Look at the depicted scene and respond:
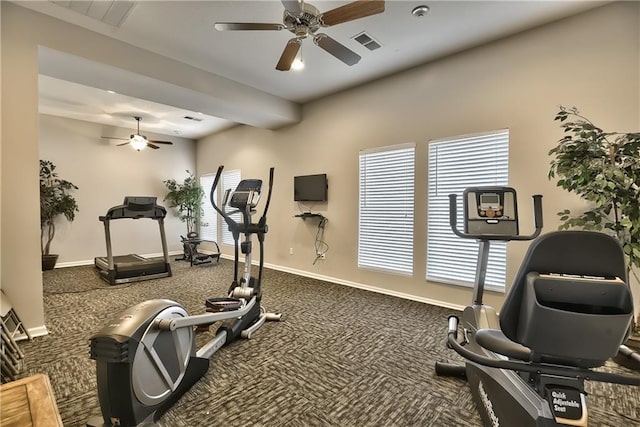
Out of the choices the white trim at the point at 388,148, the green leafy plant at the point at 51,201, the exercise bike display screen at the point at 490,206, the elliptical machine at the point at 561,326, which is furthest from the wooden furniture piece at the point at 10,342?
the white trim at the point at 388,148

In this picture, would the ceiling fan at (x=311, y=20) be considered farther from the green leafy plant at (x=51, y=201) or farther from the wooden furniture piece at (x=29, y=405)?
the green leafy plant at (x=51, y=201)

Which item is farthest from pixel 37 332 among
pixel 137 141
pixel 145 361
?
pixel 137 141

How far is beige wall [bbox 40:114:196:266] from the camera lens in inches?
237

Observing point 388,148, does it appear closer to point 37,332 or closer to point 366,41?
point 366,41

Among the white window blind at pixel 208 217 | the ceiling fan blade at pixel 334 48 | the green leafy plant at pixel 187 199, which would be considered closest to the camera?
the ceiling fan blade at pixel 334 48

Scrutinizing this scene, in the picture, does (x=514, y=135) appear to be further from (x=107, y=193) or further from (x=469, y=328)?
(x=107, y=193)

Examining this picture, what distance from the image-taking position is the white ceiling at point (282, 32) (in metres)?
2.73

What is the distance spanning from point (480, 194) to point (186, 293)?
3.93 meters

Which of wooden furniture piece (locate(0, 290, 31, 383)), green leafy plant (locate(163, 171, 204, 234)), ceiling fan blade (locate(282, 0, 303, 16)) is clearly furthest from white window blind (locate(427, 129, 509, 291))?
green leafy plant (locate(163, 171, 204, 234))

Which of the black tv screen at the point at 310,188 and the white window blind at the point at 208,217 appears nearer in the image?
the black tv screen at the point at 310,188

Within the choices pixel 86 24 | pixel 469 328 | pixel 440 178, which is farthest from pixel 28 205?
pixel 440 178

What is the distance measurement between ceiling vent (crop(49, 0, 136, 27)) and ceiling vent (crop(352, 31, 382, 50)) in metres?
2.20

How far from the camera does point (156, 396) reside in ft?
5.37

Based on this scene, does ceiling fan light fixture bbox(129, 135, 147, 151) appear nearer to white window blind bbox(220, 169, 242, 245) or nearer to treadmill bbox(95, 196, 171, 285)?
treadmill bbox(95, 196, 171, 285)
